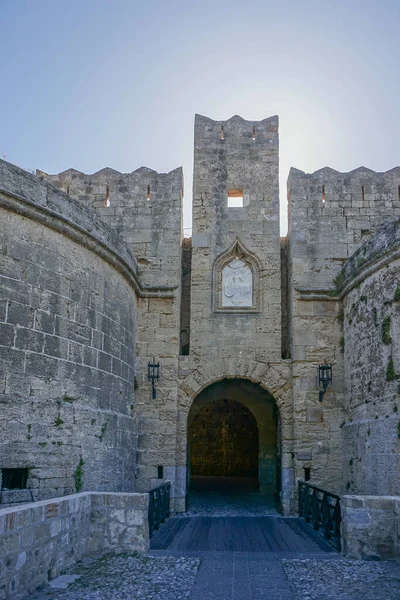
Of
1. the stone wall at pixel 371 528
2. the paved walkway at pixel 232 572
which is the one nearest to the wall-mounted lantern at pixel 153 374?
the paved walkway at pixel 232 572

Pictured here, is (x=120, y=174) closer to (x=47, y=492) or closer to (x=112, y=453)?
(x=112, y=453)

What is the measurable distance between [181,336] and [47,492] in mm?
4879

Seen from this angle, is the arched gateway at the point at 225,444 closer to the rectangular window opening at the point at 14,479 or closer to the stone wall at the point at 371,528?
the rectangular window opening at the point at 14,479

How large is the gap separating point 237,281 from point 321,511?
4.77 m

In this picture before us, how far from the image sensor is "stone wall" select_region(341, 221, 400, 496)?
26.8 feet

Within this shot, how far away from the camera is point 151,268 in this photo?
11203 mm

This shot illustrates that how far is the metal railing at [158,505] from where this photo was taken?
7.38 metres

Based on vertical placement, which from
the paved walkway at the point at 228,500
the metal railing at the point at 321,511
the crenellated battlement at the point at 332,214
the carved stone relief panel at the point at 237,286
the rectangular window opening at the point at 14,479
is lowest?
the paved walkway at the point at 228,500

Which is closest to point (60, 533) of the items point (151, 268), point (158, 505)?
point (158, 505)

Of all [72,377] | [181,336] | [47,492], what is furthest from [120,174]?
[47,492]

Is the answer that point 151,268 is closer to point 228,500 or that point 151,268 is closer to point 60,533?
point 228,500

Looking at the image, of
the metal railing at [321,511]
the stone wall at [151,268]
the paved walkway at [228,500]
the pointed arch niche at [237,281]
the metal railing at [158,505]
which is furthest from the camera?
the pointed arch niche at [237,281]

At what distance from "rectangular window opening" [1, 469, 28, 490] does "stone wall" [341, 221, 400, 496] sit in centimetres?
486

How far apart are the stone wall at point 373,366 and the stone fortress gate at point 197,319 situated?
0.03 metres
